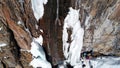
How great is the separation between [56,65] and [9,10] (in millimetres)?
3389

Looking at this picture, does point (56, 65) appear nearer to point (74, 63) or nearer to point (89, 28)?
point (74, 63)

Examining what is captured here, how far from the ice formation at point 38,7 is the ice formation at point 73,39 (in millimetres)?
988

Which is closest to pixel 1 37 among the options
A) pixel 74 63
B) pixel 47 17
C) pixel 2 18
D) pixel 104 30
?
pixel 2 18

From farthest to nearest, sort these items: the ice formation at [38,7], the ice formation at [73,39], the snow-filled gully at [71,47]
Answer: the ice formation at [73,39] < the snow-filled gully at [71,47] < the ice formation at [38,7]

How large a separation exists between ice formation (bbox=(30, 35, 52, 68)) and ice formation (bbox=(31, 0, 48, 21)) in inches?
42.7

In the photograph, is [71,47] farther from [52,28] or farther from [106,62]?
[106,62]

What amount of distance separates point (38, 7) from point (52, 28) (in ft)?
3.71

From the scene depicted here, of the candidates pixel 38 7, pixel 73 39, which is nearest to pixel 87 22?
pixel 73 39

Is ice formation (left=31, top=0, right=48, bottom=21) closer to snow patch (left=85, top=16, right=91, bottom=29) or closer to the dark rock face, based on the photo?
the dark rock face

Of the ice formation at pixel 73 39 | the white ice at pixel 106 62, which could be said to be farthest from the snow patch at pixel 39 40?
the white ice at pixel 106 62

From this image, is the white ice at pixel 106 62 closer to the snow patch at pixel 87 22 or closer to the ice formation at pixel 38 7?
the snow patch at pixel 87 22

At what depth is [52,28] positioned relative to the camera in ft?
27.4

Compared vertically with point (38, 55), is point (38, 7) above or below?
above

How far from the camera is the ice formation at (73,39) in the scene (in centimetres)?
796
